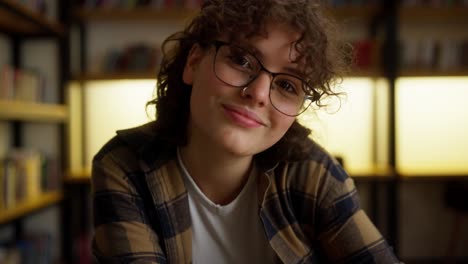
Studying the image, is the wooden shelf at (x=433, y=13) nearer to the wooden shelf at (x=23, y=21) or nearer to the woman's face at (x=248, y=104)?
the woman's face at (x=248, y=104)

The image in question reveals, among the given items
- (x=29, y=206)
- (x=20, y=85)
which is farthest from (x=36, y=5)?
(x=29, y=206)

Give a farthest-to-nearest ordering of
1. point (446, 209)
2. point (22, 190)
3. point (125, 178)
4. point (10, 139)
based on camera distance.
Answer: point (446, 209), point (10, 139), point (22, 190), point (125, 178)

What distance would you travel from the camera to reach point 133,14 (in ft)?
8.22

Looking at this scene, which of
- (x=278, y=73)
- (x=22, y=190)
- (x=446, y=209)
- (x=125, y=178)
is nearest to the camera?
(x=278, y=73)

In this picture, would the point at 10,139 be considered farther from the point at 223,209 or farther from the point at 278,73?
the point at 278,73

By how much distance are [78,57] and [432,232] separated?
2751 millimetres

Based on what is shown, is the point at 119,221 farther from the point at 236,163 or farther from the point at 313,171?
the point at 313,171

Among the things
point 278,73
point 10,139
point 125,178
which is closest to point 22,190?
point 10,139

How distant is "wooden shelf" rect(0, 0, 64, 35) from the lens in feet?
6.25

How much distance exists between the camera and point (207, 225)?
911mm

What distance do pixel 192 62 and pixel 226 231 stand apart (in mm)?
389

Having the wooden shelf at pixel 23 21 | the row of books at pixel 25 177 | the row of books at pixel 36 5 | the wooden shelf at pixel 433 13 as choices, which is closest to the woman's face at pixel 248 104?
the wooden shelf at pixel 23 21

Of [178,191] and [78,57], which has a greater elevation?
[78,57]

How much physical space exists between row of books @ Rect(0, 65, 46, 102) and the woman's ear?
1.57 meters
